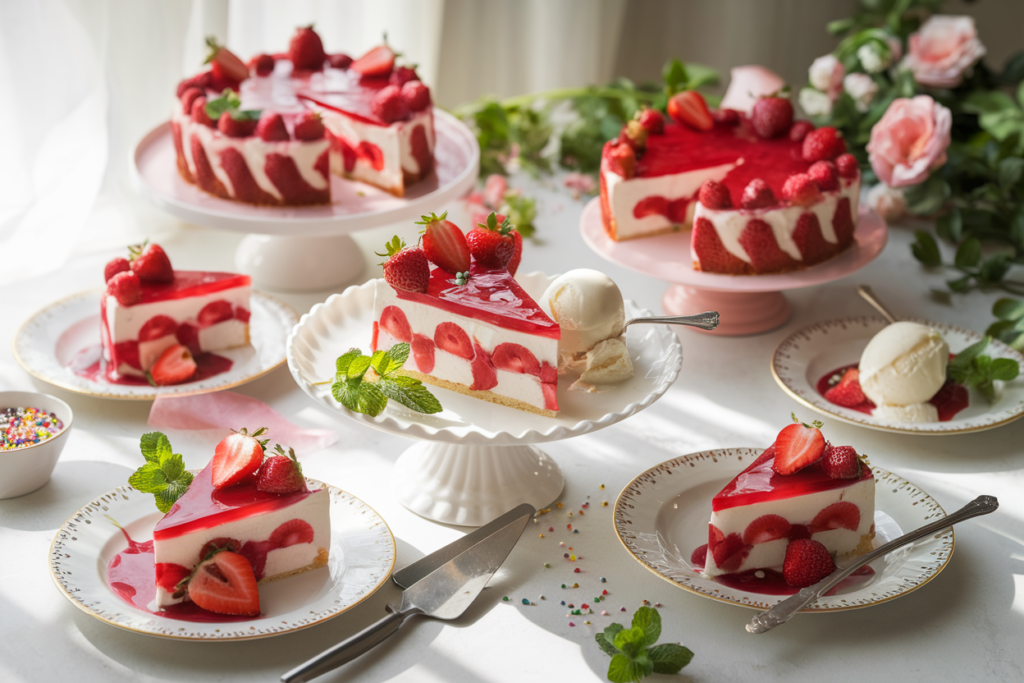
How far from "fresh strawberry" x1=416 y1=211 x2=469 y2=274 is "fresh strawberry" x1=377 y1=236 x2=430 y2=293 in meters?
Answer: 0.03

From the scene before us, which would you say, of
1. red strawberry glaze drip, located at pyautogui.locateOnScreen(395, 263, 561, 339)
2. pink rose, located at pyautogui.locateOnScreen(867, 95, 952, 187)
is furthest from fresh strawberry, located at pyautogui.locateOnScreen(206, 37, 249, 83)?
pink rose, located at pyautogui.locateOnScreen(867, 95, 952, 187)

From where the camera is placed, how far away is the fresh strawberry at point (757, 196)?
225 centimetres

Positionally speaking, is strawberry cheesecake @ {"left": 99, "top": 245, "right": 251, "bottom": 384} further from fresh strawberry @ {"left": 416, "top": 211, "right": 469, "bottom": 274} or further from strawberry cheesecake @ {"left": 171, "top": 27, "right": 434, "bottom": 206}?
fresh strawberry @ {"left": 416, "top": 211, "right": 469, "bottom": 274}

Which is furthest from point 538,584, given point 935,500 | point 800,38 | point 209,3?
point 800,38

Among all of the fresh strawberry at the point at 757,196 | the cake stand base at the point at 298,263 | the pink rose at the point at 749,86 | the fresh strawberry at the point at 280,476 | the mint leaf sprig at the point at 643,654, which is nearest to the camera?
the mint leaf sprig at the point at 643,654

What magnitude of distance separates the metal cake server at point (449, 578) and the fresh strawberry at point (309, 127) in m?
1.14

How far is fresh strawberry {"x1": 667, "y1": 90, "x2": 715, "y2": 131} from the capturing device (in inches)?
105

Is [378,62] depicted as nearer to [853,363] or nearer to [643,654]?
[853,363]

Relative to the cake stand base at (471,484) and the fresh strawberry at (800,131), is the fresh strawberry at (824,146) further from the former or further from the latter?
the cake stand base at (471,484)

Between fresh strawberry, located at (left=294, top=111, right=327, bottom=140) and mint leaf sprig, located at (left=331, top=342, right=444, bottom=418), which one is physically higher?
fresh strawberry, located at (left=294, top=111, right=327, bottom=140)

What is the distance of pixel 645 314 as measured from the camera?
6.31 feet

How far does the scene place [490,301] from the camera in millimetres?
1715

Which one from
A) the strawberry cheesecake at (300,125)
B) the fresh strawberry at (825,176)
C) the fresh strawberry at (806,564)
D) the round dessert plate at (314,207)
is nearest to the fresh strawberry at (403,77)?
the strawberry cheesecake at (300,125)

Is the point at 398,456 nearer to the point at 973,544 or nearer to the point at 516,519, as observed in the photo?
the point at 516,519
